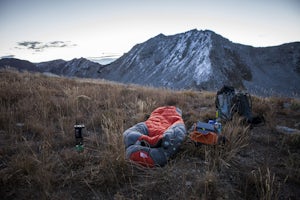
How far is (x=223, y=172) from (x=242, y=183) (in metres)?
0.24

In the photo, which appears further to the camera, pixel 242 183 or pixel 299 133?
pixel 299 133

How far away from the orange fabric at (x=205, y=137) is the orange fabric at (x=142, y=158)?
2.65 ft

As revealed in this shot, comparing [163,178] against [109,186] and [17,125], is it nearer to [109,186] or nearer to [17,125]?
[109,186]

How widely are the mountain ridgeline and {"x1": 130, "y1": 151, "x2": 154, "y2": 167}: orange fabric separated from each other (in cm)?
3983

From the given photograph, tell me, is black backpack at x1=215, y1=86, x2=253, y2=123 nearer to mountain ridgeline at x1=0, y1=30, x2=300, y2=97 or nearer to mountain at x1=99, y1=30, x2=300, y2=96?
mountain ridgeline at x1=0, y1=30, x2=300, y2=97

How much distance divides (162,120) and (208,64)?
50197 millimetres

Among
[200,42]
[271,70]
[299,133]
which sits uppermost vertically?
[200,42]

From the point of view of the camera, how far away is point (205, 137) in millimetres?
2719

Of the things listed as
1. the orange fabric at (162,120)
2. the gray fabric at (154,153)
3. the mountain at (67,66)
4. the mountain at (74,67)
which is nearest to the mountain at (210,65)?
the mountain at (74,67)

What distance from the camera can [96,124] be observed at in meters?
3.84

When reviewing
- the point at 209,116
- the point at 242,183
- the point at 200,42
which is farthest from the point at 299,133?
the point at 200,42

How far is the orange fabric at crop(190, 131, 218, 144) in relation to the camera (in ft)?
8.72

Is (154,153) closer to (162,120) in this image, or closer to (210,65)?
(162,120)

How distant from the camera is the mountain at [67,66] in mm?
77562
